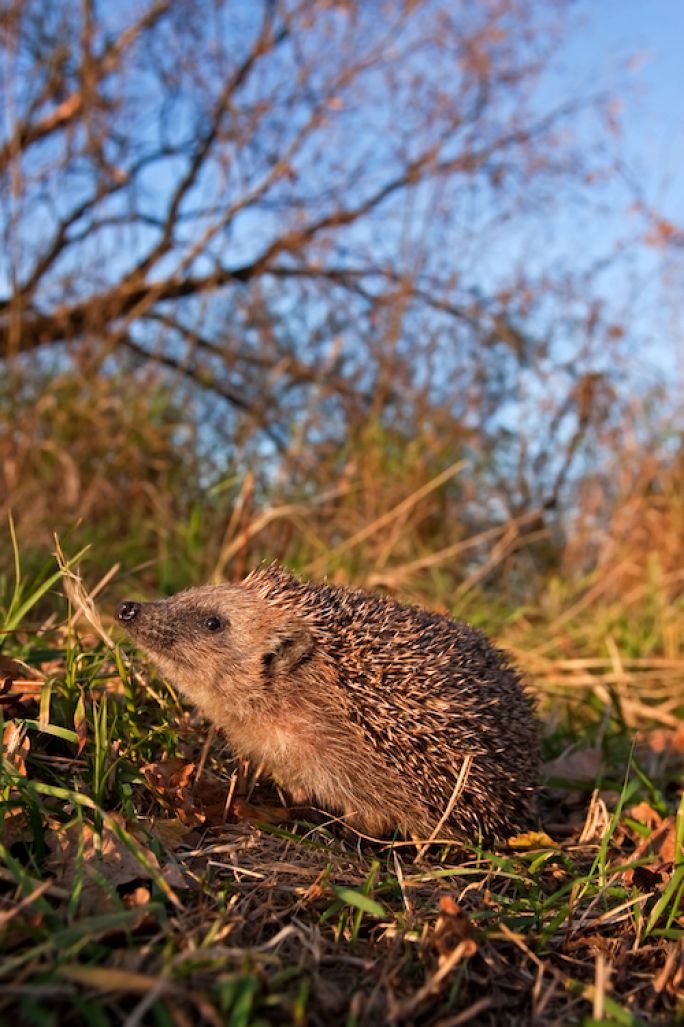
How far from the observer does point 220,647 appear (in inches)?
138

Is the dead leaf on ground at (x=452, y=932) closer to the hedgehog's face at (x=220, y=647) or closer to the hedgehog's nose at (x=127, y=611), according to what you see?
the hedgehog's face at (x=220, y=647)

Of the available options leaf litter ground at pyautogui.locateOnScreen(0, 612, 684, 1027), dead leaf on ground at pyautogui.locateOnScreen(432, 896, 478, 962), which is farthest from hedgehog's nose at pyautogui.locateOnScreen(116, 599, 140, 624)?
dead leaf on ground at pyautogui.locateOnScreen(432, 896, 478, 962)

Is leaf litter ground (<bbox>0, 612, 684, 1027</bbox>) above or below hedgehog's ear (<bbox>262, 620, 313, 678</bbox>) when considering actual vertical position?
below

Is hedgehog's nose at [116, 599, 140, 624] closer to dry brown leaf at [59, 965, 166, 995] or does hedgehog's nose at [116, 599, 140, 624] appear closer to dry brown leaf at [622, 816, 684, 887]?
dry brown leaf at [59, 965, 166, 995]

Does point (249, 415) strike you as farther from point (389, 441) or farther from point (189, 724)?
point (189, 724)

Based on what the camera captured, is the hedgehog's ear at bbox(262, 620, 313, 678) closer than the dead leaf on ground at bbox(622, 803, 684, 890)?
No

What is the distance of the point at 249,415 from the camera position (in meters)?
9.75

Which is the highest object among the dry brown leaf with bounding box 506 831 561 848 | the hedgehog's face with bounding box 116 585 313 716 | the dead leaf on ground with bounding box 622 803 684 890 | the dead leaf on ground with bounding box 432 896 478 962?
the hedgehog's face with bounding box 116 585 313 716

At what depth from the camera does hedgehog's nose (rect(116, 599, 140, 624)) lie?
338 centimetres

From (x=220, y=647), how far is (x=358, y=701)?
66 cm

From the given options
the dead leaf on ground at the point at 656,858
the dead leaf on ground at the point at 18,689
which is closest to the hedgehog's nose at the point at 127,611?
the dead leaf on ground at the point at 18,689

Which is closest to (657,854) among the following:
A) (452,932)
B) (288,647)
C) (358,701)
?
(358,701)

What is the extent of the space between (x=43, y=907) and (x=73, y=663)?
1.14 metres

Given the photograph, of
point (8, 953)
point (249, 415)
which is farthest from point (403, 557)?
point (8, 953)
